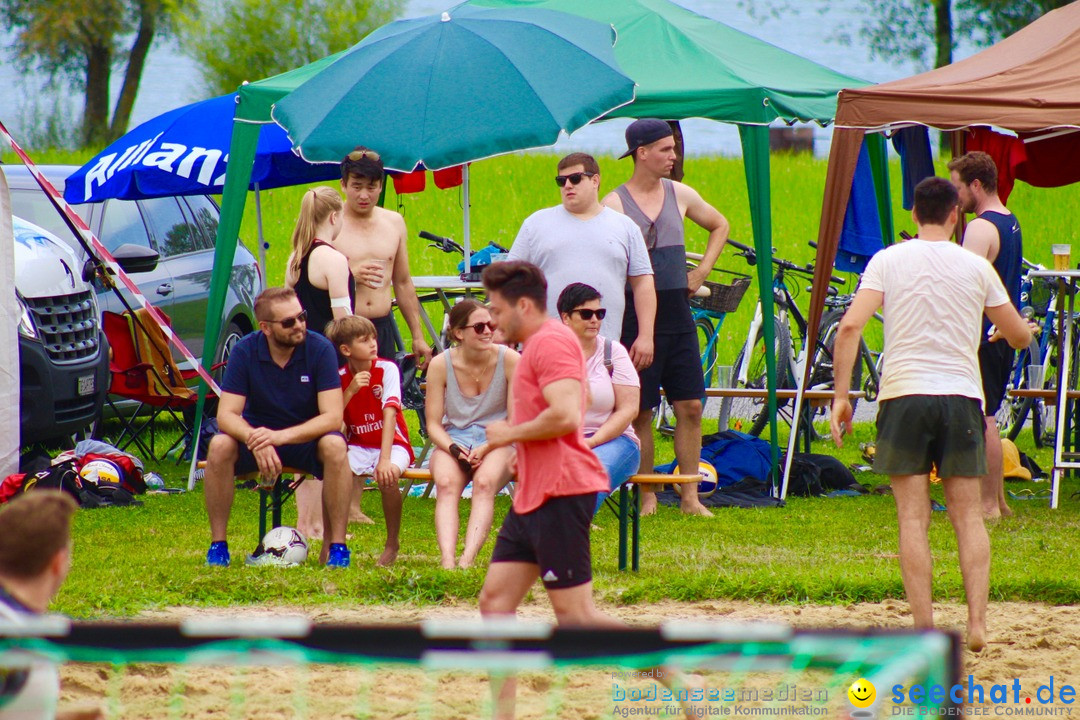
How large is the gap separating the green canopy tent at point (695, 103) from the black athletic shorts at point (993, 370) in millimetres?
1335

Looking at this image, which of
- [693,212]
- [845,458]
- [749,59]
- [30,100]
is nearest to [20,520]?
[693,212]

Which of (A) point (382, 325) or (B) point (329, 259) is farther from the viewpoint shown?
(A) point (382, 325)

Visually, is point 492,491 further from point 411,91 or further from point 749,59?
point 749,59

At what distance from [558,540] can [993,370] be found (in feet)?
14.4

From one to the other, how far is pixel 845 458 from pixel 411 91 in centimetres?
460

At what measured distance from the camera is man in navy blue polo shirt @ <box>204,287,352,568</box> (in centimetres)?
641

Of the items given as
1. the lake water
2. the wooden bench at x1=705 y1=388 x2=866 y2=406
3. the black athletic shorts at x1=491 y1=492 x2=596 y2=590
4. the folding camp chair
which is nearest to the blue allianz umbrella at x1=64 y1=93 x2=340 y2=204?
the folding camp chair

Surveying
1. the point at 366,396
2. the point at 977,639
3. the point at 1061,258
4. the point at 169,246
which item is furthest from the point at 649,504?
the point at 169,246

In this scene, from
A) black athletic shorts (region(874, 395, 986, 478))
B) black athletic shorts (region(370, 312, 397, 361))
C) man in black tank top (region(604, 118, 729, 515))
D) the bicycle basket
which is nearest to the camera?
black athletic shorts (region(874, 395, 986, 478))

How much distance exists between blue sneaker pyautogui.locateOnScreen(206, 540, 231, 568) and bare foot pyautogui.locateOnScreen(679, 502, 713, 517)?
2807mm

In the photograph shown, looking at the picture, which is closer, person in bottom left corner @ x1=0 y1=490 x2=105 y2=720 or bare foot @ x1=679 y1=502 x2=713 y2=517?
person in bottom left corner @ x1=0 y1=490 x2=105 y2=720

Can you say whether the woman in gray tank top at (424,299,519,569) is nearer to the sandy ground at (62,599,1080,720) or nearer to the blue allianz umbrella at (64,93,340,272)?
the sandy ground at (62,599,1080,720)

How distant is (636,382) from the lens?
6.51 meters

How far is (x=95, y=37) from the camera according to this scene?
106 ft
